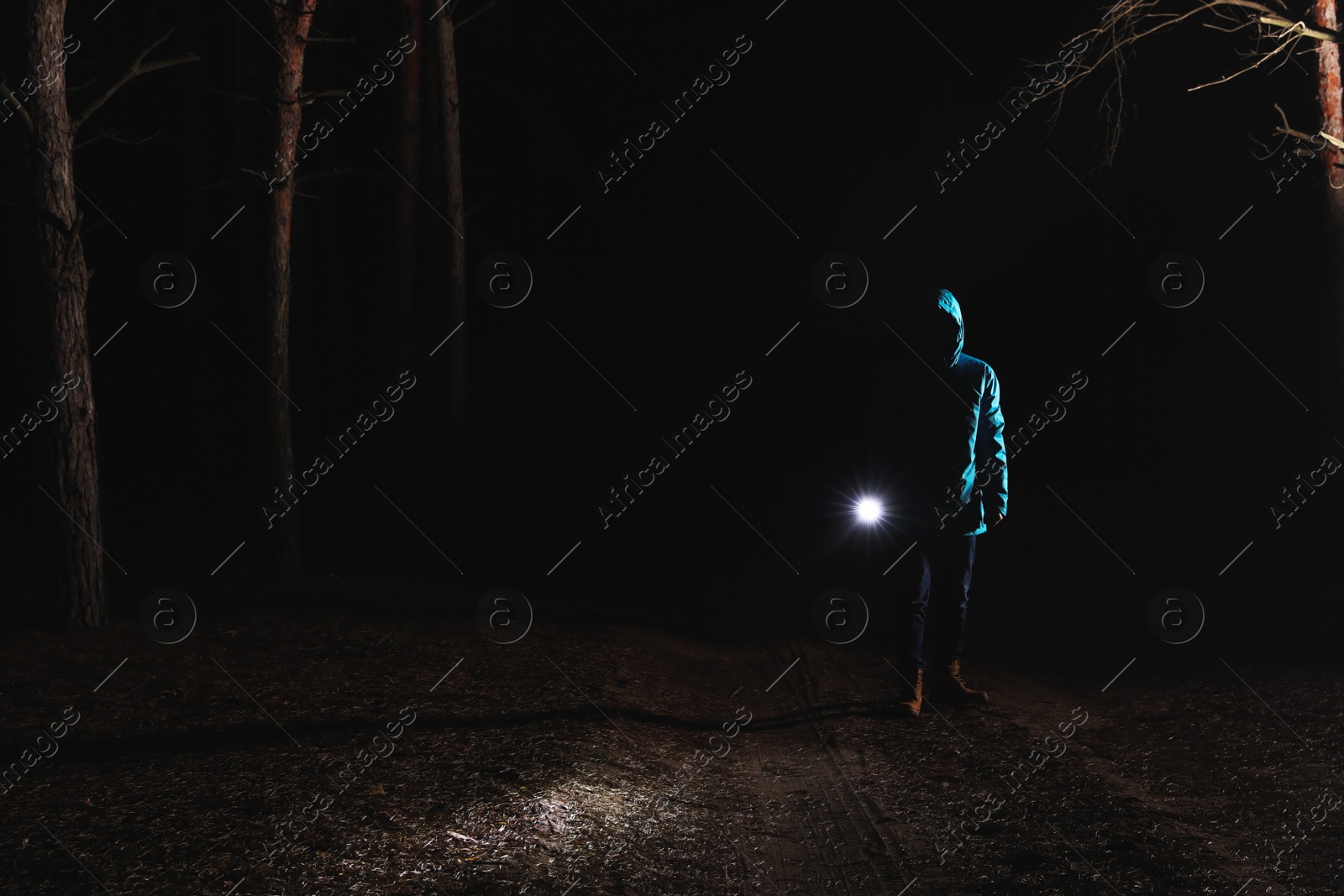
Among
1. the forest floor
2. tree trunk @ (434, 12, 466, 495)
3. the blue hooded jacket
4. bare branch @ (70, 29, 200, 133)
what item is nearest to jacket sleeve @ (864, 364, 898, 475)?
the blue hooded jacket

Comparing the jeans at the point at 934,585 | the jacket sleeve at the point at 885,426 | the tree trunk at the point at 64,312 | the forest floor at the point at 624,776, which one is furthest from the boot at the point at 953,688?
the tree trunk at the point at 64,312

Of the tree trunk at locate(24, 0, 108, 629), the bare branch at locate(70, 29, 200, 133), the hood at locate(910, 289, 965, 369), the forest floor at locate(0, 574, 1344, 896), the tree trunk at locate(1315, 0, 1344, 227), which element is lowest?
the forest floor at locate(0, 574, 1344, 896)

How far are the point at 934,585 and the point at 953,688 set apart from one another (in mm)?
729

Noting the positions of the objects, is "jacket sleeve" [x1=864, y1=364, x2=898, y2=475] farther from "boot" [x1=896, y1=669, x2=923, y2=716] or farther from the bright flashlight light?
"boot" [x1=896, y1=669, x2=923, y2=716]

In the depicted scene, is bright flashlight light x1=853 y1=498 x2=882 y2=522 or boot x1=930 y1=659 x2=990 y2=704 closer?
bright flashlight light x1=853 y1=498 x2=882 y2=522

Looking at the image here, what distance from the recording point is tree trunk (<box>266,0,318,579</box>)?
1073cm

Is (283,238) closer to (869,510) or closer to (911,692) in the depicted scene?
(869,510)

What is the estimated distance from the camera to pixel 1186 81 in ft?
76.3

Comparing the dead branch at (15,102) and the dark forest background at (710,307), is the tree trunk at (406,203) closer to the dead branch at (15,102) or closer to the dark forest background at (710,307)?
the dark forest background at (710,307)

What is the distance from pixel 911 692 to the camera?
693cm

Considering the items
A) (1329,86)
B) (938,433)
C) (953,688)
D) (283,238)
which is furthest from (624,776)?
(1329,86)

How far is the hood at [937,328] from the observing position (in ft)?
22.0

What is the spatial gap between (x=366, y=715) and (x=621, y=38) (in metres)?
19.8

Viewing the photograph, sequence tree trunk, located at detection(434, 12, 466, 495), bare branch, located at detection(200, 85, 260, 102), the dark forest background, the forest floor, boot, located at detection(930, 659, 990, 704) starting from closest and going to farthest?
the forest floor → boot, located at detection(930, 659, 990, 704) → bare branch, located at detection(200, 85, 260, 102) → tree trunk, located at detection(434, 12, 466, 495) → the dark forest background
